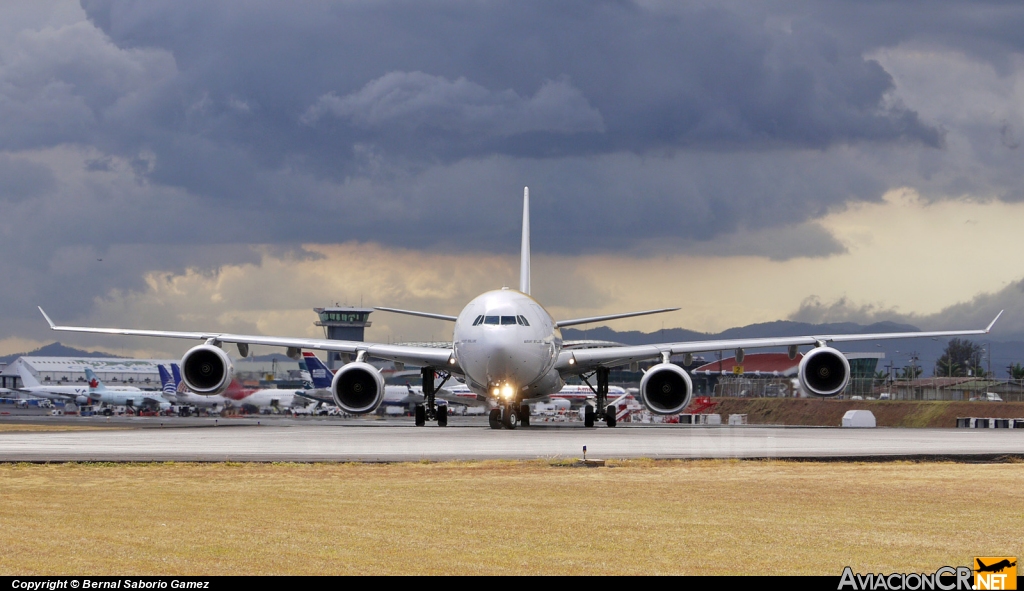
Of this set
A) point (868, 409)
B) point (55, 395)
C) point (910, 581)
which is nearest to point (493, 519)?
point (910, 581)

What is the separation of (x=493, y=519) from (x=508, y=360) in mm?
26423

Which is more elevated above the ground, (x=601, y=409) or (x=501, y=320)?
(x=501, y=320)

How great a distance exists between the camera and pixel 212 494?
1503 cm

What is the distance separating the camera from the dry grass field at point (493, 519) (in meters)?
9.69

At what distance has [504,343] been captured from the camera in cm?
3881

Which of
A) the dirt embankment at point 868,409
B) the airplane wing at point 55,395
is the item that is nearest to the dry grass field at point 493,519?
the dirt embankment at point 868,409

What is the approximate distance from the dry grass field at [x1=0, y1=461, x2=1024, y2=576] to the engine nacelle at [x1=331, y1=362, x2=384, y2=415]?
21.3m

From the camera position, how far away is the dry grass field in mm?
9688

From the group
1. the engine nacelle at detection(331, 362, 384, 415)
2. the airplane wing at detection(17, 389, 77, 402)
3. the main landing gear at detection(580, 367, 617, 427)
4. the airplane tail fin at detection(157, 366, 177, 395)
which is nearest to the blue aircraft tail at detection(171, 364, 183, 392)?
the airplane tail fin at detection(157, 366, 177, 395)

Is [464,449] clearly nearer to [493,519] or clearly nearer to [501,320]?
[493,519]

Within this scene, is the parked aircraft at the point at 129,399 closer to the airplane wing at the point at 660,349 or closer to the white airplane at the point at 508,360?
the white airplane at the point at 508,360

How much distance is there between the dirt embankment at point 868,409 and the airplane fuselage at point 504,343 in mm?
40281

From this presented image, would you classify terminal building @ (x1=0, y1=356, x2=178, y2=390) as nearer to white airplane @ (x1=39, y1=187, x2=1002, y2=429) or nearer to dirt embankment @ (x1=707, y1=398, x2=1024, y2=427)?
dirt embankment @ (x1=707, y1=398, x2=1024, y2=427)

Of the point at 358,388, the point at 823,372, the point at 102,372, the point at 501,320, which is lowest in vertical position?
the point at 358,388
